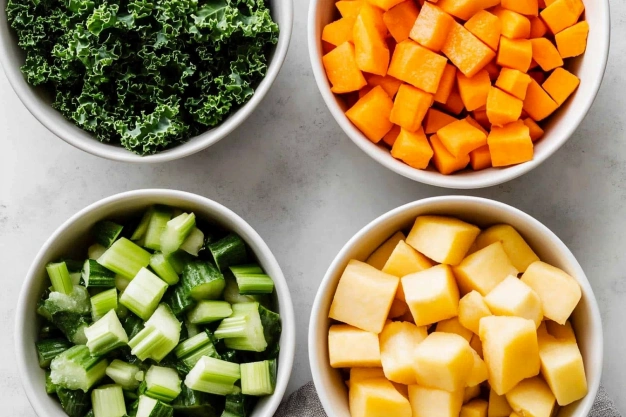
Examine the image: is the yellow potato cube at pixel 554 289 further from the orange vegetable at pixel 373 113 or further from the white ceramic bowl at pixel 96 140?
the white ceramic bowl at pixel 96 140

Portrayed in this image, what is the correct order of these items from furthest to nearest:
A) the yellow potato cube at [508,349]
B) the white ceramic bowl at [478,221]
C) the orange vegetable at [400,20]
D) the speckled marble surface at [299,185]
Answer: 1. the speckled marble surface at [299,185]
2. the orange vegetable at [400,20]
3. the white ceramic bowl at [478,221]
4. the yellow potato cube at [508,349]

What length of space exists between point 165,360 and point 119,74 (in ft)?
2.32

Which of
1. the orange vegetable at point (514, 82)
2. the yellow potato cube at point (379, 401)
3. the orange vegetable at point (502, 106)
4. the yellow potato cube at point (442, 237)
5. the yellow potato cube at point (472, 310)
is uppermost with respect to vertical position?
the orange vegetable at point (514, 82)

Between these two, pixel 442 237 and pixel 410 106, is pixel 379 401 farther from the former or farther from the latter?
pixel 410 106

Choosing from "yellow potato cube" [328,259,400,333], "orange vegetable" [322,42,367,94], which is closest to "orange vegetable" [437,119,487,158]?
"orange vegetable" [322,42,367,94]

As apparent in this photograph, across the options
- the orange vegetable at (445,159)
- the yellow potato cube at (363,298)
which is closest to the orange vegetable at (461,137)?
the orange vegetable at (445,159)

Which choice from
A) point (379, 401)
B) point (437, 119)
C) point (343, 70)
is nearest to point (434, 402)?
point (379, 401)

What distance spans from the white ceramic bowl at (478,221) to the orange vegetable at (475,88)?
24 centimetres

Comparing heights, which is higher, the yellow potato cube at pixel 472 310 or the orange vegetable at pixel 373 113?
the orange vegetable at pixel 373 113

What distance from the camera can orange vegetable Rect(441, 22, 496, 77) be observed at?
5.63 feet

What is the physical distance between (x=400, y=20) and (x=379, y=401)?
0.91 m

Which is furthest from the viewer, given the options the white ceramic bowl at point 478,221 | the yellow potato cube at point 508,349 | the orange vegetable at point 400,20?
the orange vegetable at point 400,20

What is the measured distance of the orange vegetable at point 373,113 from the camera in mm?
1784

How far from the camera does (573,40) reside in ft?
5.82
